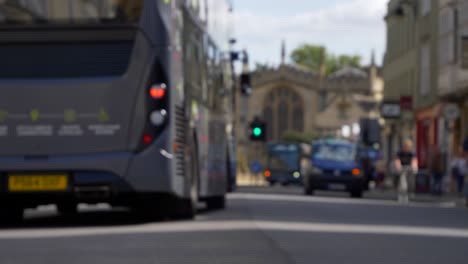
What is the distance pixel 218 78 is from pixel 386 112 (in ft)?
122

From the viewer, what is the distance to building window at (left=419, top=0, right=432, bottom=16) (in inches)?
2261

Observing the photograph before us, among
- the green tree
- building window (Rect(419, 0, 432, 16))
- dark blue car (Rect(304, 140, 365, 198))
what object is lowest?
dark blue car (Rect(304, 140, 365, 198))

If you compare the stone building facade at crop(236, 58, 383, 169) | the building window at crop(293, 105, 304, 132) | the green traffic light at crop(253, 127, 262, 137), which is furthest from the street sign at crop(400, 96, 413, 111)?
the building window at crop(293, 105, 304, 132)

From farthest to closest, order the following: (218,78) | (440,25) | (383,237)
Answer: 1. (440,25)
2. (218,78)
3. (383,237)

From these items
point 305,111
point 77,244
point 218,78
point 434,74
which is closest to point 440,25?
point 434,74

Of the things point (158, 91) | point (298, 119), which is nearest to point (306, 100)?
point (298, 119)

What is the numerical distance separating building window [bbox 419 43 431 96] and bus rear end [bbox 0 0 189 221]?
142 ft

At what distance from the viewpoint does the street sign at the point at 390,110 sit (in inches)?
2265

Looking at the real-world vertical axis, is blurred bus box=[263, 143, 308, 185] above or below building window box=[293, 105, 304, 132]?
below

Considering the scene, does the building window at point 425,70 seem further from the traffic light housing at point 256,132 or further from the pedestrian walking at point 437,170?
the pedestrian walking at point 437,170

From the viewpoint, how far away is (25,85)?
1523cm

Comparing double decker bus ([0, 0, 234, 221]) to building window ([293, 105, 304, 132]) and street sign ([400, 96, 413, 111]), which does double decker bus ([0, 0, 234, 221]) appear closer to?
street sign ([400, 96, 413, 111])

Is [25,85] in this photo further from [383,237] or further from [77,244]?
[383,237]

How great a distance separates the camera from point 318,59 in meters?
188
